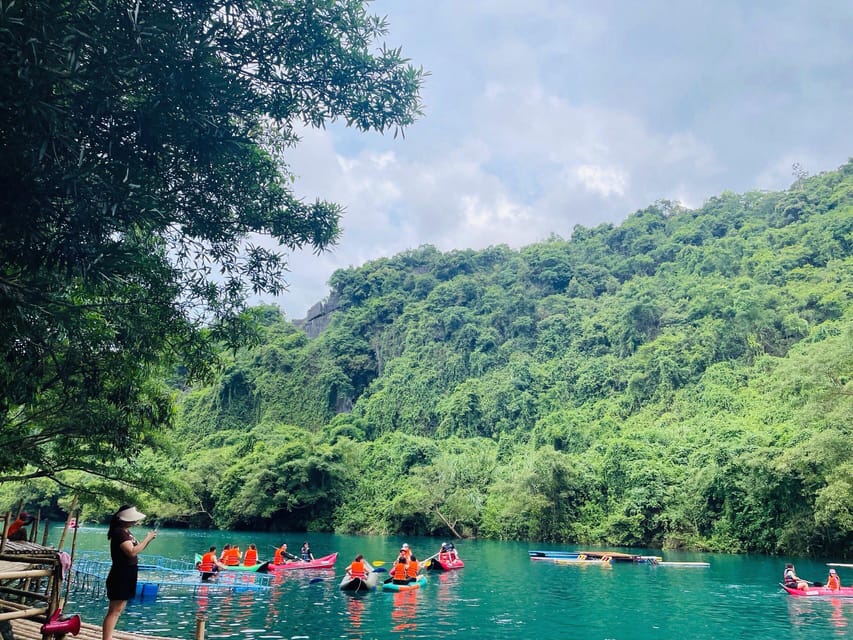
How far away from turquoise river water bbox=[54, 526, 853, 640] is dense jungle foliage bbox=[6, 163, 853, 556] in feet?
→ 9.14

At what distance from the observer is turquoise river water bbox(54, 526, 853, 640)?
11758mm

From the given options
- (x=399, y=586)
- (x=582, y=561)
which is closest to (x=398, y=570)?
(x=399, y=586)

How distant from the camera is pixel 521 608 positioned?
14367 millimetres

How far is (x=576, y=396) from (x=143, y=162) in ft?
152

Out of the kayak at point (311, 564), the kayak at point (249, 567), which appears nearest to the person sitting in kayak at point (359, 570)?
the kayak at point (249, 567)

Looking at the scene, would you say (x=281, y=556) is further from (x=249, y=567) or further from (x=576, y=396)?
(x=576, y=396)

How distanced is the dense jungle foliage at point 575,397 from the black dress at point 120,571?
3.78 meters

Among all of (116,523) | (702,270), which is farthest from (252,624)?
(702,270)

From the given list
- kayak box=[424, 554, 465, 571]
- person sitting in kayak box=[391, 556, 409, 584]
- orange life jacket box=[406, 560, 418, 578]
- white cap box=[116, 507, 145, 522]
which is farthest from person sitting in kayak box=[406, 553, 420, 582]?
white cap box=[116, 507, 145, 522]

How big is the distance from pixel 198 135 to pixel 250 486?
36.7 m

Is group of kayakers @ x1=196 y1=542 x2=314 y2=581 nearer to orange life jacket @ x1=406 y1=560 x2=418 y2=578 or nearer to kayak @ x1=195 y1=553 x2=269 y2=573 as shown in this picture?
kayak @ x1=195 y1=553 x2=269 y2=573

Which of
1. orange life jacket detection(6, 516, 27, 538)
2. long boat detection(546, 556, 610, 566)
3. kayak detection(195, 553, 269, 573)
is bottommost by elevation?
long boat detection(546, 556, 610, 566)

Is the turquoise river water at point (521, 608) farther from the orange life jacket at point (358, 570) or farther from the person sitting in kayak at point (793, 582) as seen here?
the orange life jacket at point (358, 570)

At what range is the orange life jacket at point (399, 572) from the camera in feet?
53.9
